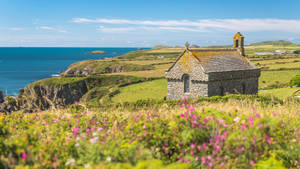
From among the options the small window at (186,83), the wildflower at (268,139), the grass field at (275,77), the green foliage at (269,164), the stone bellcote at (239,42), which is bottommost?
the grass field at (275,77)

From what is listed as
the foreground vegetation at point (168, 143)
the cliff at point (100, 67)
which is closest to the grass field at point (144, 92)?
the foreground vegetation at point (168, 143)

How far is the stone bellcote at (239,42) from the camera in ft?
121

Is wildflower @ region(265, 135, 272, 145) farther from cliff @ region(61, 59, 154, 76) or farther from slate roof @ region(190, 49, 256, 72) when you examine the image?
cliff @ region(61, 59, 154, 76)

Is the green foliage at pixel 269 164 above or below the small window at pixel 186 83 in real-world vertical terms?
above

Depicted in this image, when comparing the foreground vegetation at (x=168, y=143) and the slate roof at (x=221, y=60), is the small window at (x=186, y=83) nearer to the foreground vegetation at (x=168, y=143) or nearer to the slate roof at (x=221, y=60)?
the slate roof at (x=221, y=60)

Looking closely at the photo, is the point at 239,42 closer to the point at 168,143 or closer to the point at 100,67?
the point at 168,143

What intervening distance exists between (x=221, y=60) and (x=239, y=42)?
6255 mm

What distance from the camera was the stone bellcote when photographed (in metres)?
36.8

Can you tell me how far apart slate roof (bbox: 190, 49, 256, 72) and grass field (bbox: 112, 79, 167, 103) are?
14.1m

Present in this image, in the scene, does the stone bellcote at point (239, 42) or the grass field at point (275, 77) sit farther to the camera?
the grass field at point (275, 77)

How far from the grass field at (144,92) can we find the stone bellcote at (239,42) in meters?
13.9

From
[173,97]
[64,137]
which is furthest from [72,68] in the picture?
[64,137]

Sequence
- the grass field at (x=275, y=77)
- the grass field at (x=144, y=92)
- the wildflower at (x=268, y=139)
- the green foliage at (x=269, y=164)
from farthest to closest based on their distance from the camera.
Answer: the grass field at (x=275, y=77) → the grass field at (x=144, y=92) → the wildflower at (x=268, y=139) → the green foliage at (x=269, y=164)

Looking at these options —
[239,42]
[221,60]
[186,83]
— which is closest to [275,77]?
[239,42]
